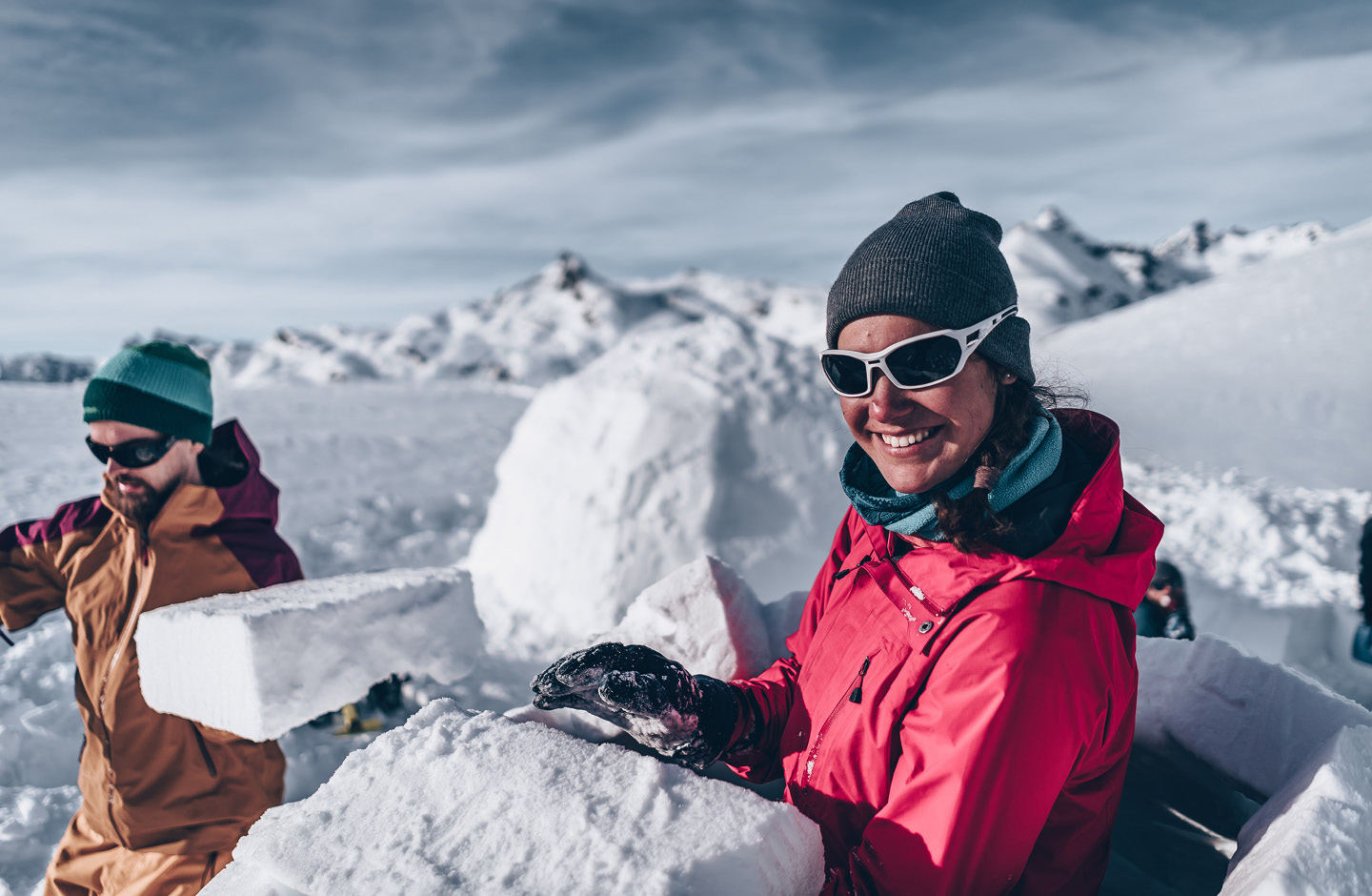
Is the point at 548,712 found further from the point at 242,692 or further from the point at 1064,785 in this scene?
the point at 1064,785

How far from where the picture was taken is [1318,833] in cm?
102

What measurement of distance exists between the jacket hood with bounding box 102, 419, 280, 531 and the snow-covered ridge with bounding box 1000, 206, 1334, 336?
507 inches

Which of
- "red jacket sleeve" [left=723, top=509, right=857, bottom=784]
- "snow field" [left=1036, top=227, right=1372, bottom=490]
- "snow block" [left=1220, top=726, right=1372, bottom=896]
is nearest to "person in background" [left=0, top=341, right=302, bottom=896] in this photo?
"red jacket sleeve" [left=723, top=509, right=857, bottom=784]

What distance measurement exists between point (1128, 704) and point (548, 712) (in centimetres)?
112

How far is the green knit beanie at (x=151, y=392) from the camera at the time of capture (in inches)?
78.1

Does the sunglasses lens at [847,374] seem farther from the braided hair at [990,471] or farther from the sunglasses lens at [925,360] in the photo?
the braided hair at [990,471]

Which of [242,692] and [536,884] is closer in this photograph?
[536,884]

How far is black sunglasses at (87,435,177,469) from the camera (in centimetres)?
198

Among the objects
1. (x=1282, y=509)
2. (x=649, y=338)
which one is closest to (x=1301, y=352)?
(x=1282, y=509)

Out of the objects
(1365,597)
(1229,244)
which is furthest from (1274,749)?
(1229,244)

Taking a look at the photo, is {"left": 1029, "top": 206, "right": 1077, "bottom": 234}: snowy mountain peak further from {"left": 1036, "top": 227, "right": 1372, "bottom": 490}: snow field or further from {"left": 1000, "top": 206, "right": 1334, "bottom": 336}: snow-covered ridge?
{"left": 1036, "top": 227, "right": 1372, "bottom": 490}: snow field

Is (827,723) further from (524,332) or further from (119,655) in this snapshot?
(524,332)

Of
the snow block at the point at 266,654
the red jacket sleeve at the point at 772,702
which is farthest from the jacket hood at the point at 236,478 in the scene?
the red jacket sleeve at the point at 772,702

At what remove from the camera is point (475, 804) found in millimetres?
1145
